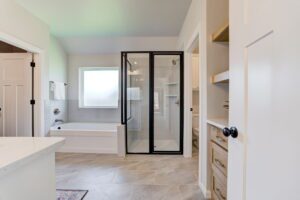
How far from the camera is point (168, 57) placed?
4.31 metres

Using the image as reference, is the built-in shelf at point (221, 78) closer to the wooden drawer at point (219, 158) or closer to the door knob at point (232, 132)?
the wooden drawer at point (219, 158)

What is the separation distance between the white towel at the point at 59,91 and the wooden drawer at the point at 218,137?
3684 millimetres

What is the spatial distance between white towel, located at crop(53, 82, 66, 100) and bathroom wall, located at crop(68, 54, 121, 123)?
1.18ft

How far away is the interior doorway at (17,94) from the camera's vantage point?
390 cm

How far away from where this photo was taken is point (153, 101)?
4324 millimetres

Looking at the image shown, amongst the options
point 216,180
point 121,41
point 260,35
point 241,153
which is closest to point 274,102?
point 260,35

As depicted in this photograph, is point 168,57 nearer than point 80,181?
No

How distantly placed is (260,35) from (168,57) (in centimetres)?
352

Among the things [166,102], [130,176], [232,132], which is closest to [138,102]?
[166,102]

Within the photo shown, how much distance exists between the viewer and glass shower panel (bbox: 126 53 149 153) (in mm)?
4275

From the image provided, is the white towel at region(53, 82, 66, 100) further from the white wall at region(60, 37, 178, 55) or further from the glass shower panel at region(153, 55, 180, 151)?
the glass shower panel at region(153, 55, 180, 151)

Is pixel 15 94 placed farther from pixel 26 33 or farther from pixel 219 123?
pixel 219 123

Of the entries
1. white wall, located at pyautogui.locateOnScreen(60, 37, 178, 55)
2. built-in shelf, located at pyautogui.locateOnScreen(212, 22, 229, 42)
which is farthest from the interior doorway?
built-in shelf, located at pyautogui.locateOnScreen(212, 22, 229, 42)

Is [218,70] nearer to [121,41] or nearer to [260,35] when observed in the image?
[260,35]
